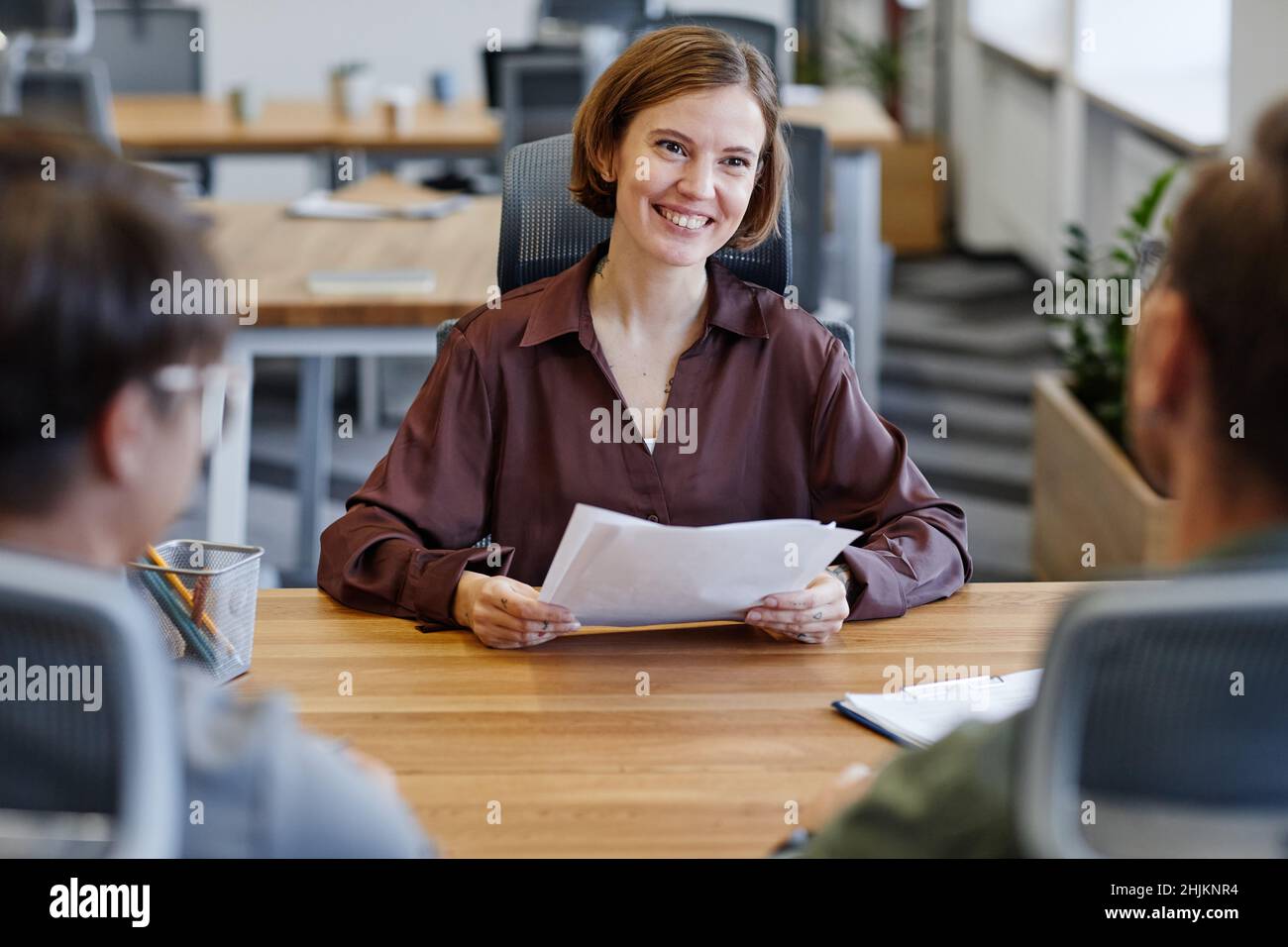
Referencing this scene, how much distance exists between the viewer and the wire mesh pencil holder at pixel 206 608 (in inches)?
55.2

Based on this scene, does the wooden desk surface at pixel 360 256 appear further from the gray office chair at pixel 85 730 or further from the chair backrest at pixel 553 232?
the gray office chair at pixel 85 730

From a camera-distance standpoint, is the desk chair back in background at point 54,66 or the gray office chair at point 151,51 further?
the gray office chair at point 151,51

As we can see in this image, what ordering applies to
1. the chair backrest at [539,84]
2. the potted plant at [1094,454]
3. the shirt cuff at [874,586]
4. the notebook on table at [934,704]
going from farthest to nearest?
the chair backrest at [539,84], the potted plant at [1094,454], the shirt cuff at [874,586], the notebook on table at [934,704]

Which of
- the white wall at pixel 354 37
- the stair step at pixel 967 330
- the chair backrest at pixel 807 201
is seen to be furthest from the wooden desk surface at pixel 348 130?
the white wall at pixel 354 37

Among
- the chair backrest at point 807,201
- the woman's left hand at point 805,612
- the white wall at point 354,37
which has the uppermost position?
the white wall at point 354,37

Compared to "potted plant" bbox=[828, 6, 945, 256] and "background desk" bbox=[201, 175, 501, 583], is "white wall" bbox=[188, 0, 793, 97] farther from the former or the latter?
"background desk" bbox=[201, 175, 501, 583]

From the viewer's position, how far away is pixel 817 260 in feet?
10.1

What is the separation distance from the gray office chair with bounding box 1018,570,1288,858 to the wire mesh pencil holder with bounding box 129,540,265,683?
33.5 inches

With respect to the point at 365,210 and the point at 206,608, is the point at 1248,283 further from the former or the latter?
the point at 365,210

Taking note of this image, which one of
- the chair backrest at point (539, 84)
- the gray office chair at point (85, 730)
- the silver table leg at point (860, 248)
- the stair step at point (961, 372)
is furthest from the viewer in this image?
the stair step at point (961, 372)

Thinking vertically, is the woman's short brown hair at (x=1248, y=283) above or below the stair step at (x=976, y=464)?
below

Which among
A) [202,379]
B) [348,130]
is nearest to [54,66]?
[348,130]

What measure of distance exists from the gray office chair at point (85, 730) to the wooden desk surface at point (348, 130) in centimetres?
403
